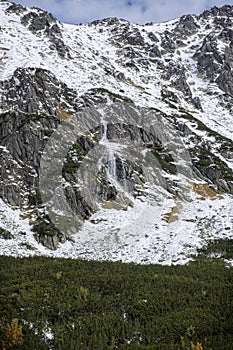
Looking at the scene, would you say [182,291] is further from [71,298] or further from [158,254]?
[158,254]

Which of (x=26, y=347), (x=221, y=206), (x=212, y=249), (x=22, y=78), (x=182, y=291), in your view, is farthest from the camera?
(x=22, y=78)

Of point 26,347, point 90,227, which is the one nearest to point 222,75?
point 90,227

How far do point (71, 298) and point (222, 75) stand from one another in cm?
10913

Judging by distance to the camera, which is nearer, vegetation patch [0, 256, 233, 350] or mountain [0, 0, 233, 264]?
vegetation patch [0, 256, 233, 350]

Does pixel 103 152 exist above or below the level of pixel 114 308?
above

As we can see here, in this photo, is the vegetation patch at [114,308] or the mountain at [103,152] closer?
the vegetation patch at [114,308]

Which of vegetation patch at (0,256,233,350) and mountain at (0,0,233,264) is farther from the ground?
mountain at (0,0,233,264)

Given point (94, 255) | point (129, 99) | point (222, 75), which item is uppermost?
point (222, 75)

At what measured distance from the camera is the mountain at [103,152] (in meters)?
33.0

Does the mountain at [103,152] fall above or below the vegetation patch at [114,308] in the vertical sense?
above

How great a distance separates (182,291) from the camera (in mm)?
17328

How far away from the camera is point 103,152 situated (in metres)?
51.1

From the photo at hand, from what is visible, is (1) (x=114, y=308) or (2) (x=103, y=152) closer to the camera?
(1) (x=114, y=308)

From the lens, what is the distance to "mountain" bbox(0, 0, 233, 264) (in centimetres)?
3303
